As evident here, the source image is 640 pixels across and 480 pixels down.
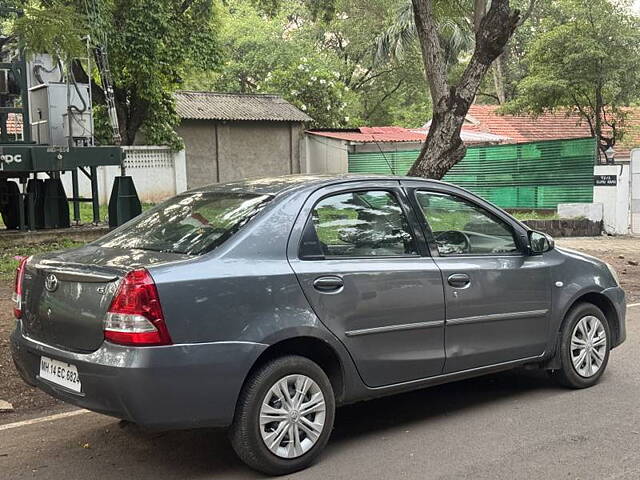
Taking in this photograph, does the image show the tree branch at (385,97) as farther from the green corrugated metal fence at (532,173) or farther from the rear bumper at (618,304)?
the rear bumper at (618,304)

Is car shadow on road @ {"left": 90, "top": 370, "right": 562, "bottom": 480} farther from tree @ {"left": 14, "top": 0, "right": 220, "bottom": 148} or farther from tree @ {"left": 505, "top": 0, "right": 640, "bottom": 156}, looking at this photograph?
tree @ {"left": 505, "top": 0, "right": 640, "bottom": 156}

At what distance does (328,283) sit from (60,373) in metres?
1.55

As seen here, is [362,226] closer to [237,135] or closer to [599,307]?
[599,307]

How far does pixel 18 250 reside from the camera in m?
11.8

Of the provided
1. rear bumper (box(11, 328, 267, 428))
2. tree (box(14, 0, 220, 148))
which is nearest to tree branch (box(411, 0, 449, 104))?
rear bumper (box(11, 328, 267, 428))

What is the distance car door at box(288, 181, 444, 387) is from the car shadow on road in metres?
0.56

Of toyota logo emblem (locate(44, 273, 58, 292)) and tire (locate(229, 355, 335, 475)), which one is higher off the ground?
toyota logo emblem (locate(44, 273, 58, 292))

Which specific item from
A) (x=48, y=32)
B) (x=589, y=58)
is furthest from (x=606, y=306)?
(x=589, y=58)

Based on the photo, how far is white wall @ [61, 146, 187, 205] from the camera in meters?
23.1

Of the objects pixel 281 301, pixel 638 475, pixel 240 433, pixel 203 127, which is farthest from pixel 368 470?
pixel 203 127

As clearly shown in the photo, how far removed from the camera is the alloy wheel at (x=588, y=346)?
5.56m

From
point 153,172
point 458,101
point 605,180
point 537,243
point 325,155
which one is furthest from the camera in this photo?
point 325,155

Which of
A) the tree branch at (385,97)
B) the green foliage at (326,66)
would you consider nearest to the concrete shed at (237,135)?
the green foliage at (326,66)

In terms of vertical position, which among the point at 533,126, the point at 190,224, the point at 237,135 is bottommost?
the point at 190,224
